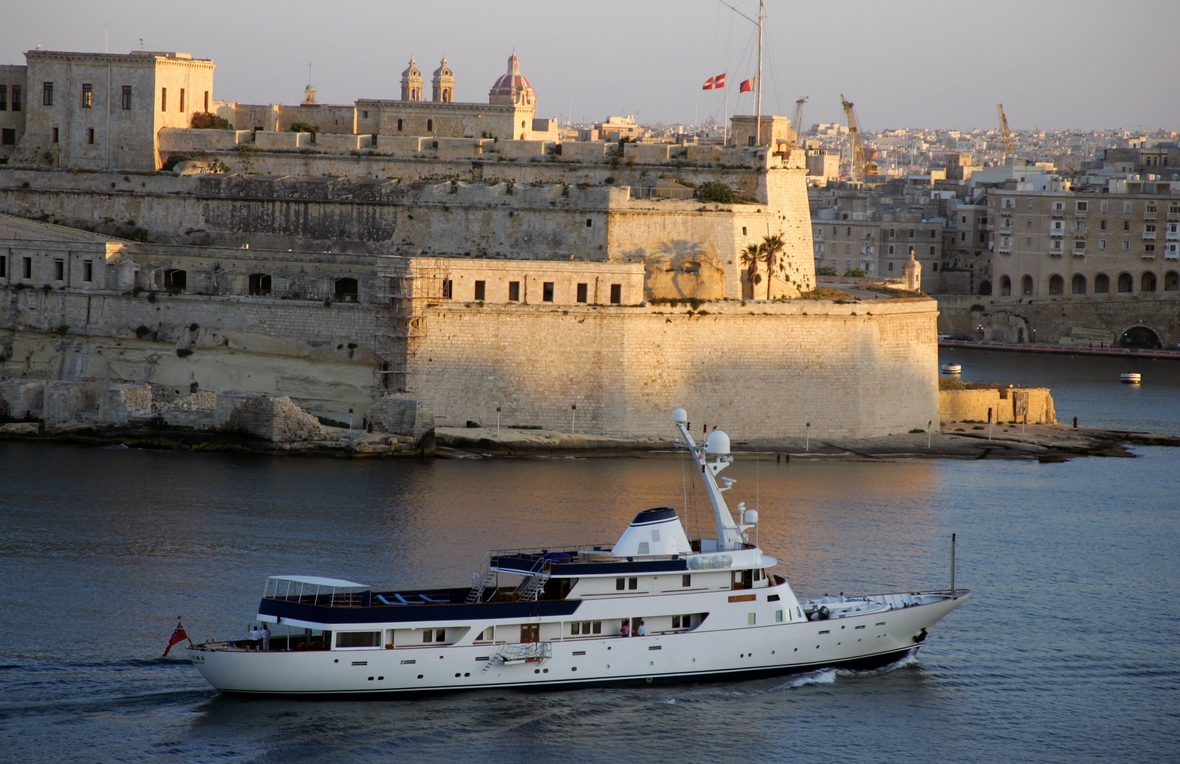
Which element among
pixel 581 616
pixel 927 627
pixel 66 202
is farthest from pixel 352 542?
pixel 66 202

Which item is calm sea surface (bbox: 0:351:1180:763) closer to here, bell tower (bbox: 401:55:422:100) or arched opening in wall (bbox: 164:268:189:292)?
arched opening in wall (bbox: 164:268:189:292)

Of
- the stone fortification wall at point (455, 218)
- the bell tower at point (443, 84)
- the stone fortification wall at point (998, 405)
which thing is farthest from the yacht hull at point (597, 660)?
the bell tower at point (443, 84)

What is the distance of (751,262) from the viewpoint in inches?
1521

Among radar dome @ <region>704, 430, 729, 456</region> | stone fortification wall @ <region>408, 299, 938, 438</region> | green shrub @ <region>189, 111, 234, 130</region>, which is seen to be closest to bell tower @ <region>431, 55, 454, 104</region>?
green shrub @ <region>189, 111, 234, 130</region>

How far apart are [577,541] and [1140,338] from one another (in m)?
46.2

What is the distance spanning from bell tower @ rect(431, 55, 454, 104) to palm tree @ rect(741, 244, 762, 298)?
21.0m

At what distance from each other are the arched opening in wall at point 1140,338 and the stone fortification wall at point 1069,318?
180mm

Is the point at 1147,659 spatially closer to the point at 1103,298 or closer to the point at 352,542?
the point at 352,542

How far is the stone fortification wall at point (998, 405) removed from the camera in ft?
136

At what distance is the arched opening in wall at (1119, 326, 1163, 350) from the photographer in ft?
218

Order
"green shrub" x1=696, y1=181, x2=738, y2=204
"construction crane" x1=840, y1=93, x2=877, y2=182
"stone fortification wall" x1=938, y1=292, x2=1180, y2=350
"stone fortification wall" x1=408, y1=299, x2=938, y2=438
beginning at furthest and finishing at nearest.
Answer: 1. "construction crane" x1=840, y1=93, x2=877, y2=182
2. "stone fortification wall" x1=938, y1=292, x2=1180, y2=350
3. "green shrub" x1=696, y1=181, x2=738, y2=204
4. "stone fortification wall" x1=408, y1=299, x2=938, y2=438

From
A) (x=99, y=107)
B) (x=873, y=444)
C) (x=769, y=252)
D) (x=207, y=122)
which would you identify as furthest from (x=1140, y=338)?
(x=99, y=107)

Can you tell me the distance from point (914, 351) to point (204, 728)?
23.8 m

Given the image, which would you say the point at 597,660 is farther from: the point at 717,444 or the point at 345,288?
the point at 345,288
